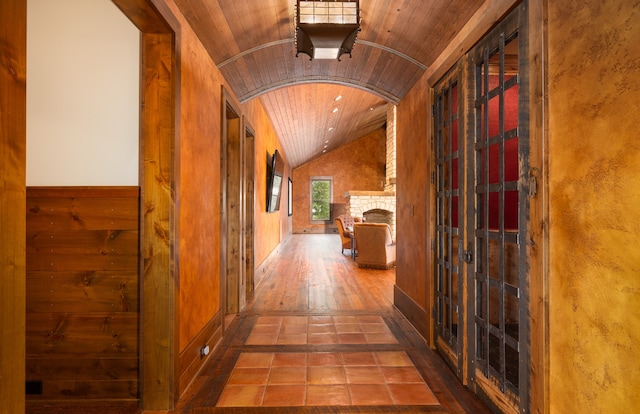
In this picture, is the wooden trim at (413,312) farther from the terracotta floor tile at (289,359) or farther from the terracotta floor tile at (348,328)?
the terracotta floor tile at (289,359)

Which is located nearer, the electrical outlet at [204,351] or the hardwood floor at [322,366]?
the hardwood floor at [322,366]

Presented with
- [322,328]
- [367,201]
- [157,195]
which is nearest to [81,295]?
[157,195]

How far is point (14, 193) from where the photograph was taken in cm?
88

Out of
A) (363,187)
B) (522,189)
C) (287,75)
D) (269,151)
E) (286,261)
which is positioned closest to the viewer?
(522,189)

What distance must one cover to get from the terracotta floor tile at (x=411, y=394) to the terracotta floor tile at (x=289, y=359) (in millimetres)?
680

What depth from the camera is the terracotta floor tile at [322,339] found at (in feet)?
9.41

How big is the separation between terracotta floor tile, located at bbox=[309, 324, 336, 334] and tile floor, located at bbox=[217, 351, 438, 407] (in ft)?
1.53

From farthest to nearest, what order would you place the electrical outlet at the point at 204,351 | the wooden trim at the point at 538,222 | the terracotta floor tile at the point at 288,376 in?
the electrical outlet at the point at 204,351, the terracotta floor tile at the point at 288,376, the wooden trim at the point at 538,222

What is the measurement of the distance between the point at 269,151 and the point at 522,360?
5478 millimetres

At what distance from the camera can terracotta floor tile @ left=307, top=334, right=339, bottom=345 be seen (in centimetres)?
287

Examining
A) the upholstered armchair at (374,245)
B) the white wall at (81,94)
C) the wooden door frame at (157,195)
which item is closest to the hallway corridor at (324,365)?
the wooden door frame at (157,195)

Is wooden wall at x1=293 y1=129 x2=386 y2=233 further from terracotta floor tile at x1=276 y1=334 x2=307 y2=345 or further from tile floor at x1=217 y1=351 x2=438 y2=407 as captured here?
tile floor at x1=217 y1=351 x2=438 y2=407

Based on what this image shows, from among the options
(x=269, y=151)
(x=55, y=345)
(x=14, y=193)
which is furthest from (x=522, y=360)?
(x=269, y=151)

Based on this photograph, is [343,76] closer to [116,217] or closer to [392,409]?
[116,217]
